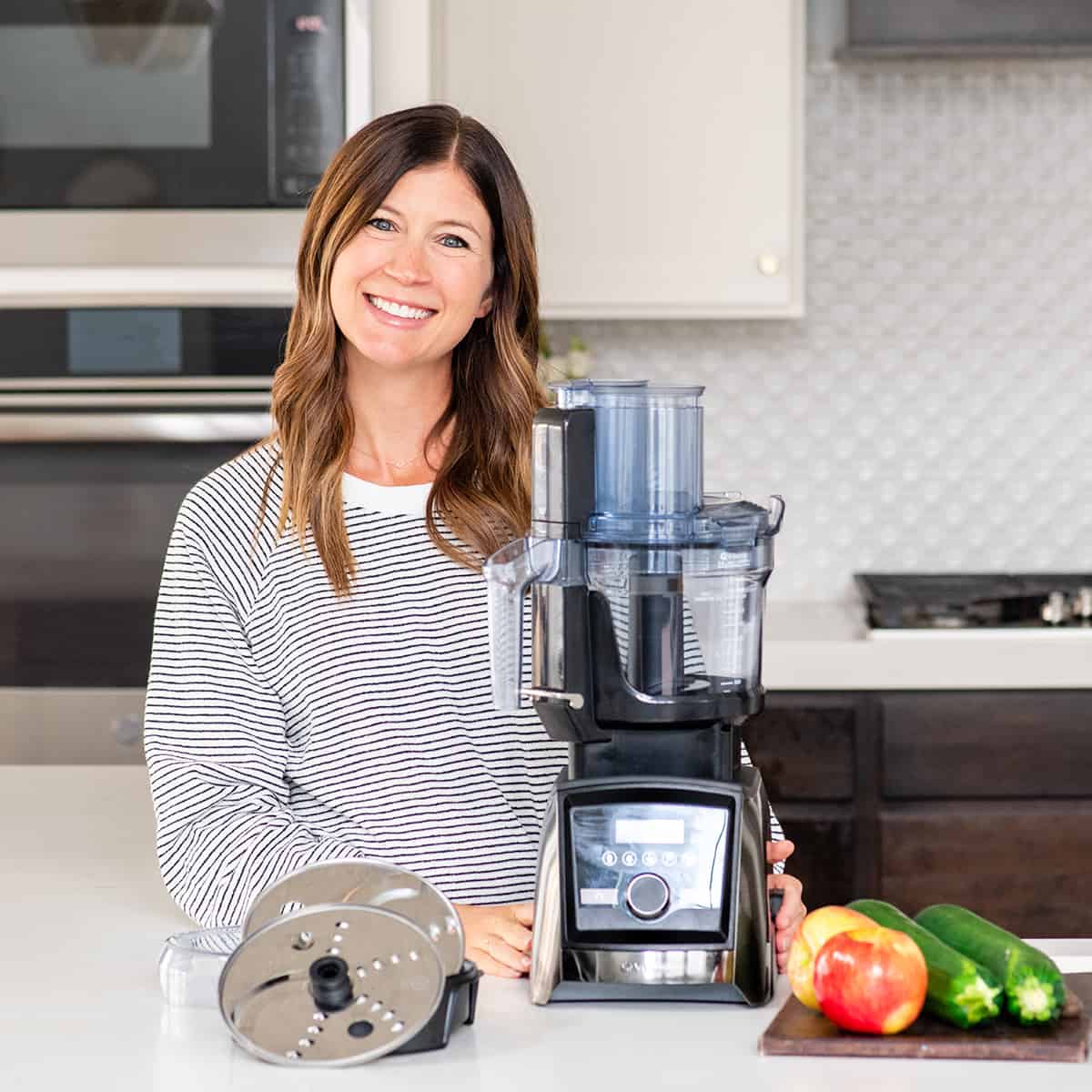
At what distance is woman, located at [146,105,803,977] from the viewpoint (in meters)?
1.62

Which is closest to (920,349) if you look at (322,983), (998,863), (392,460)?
(998,863)

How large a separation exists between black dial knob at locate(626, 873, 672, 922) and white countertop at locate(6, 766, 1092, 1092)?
7cm

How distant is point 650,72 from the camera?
301cm

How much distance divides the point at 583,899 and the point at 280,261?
1533 millimetres

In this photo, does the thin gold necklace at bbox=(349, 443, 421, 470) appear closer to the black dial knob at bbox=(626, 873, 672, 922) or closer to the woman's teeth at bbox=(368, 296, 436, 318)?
the woman's teeth at bbox=(368, 296, 436, 318)

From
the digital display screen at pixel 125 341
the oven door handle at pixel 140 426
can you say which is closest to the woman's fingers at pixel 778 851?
the oven door handle at pixel 140 426

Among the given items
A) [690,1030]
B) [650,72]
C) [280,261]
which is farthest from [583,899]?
[650,72]

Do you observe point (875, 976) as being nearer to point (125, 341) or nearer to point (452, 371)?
point (452, 371)

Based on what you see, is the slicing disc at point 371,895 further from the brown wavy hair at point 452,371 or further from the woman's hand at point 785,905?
the brown wavy hair at point 452,371

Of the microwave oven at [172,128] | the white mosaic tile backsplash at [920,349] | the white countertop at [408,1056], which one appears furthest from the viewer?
the white mosaic tile backsplash at [920,349]

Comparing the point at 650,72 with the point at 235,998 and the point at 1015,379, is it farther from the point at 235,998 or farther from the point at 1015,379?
the point at 235,998

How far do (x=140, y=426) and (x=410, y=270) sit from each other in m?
1.02

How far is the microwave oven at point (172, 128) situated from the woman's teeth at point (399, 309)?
90 cm

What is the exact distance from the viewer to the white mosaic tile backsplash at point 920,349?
3389mm
